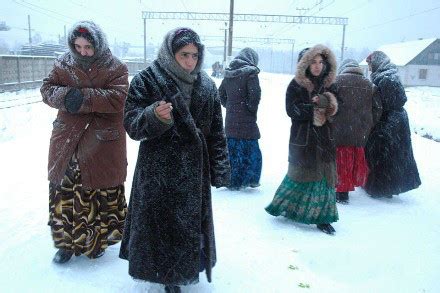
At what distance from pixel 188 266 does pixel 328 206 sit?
75.8 inches

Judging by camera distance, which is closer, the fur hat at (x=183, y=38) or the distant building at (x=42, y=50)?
the fur hat at (x=183, y=38)

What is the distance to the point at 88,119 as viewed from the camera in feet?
10.1

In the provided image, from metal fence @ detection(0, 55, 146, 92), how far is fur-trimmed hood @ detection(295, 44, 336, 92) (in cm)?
1643

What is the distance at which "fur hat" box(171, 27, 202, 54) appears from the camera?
2.44 metres

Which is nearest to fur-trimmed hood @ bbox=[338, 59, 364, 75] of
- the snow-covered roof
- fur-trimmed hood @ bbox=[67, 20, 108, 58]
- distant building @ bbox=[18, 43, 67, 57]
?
fur-trimmed hood @ bbox=[67, 20, 108, 58]

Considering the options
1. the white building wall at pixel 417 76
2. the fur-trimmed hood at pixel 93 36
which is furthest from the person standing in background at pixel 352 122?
the white building wall at pixel 417 76

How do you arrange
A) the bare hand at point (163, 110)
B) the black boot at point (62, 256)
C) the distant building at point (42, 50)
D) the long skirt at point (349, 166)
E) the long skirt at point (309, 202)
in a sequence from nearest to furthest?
the bare hand at point (163, 110), the black boot at point (62, 256), the long skirt at point (309, 202), the long skirt at point (349, 166), the distant building at point (42, 50)

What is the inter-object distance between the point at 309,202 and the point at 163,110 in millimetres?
2278

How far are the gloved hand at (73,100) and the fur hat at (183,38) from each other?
0.91 meters

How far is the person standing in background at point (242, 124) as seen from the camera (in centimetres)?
524

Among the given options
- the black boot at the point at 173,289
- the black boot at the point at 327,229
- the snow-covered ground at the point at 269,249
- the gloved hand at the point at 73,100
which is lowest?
the snow-covered ground at the point at 269,249

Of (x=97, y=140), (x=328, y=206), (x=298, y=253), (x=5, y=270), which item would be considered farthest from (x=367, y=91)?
(x=5, y=270)

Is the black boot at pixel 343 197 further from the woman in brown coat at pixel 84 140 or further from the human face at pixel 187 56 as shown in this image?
the human face at pixel 187 56

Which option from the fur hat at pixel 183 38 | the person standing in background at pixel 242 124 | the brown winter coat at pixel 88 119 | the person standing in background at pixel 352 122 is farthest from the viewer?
the person standing in background at pixel 242 124
